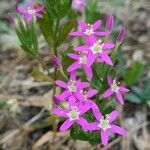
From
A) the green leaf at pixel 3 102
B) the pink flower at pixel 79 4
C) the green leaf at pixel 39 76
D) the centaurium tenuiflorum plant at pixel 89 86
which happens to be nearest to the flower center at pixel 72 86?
the centaurium tenuiflorum plant at pixel 89 86

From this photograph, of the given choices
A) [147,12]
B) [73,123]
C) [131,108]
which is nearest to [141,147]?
[131,108]

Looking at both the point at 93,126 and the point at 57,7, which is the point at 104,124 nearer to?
the point at 93,126

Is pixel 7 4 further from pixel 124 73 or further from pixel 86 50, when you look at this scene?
pixel 86 50

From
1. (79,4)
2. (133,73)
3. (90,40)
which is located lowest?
(133,73)

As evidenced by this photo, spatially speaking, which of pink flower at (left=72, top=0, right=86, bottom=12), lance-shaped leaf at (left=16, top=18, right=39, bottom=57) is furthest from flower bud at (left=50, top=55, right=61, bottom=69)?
pink flower at (left=72, top=0, right=86, bottom=12)

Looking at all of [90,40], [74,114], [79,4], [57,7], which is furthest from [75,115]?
[79,4]

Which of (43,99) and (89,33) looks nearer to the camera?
(89,33)

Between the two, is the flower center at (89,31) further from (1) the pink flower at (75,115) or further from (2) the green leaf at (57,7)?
(1) the pink flower at (75,115)

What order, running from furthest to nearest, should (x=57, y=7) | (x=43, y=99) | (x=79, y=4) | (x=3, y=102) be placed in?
1. (x=79, y=4)
2. (x=43, y=99)
3. (x=3, y=102)
4. (x=57, y=7)
